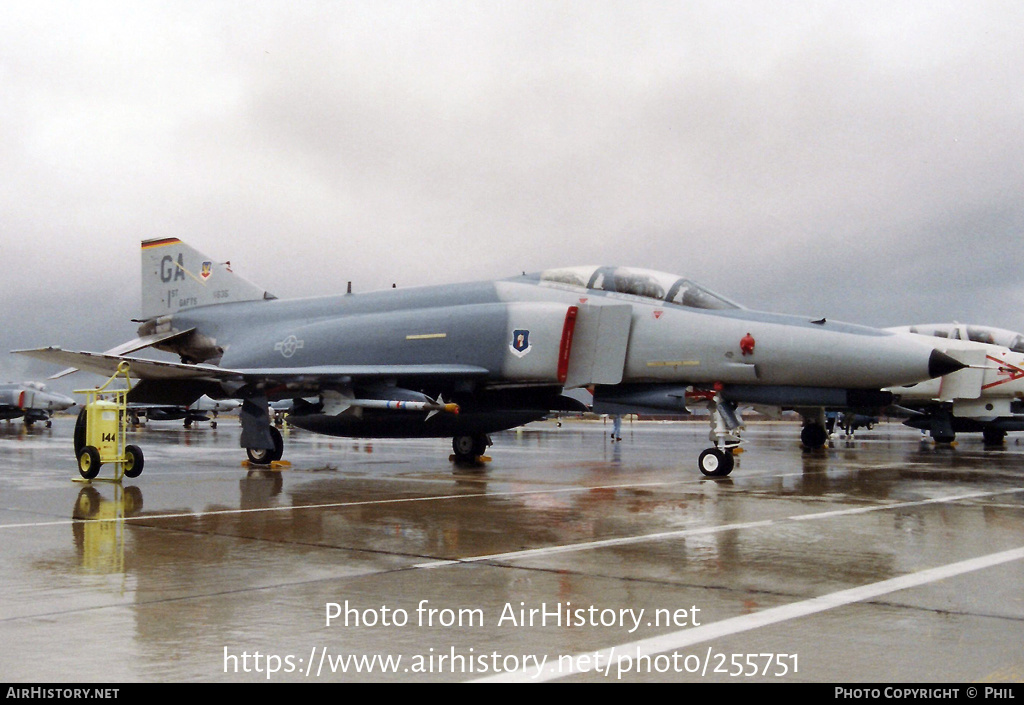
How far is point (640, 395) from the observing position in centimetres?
1177

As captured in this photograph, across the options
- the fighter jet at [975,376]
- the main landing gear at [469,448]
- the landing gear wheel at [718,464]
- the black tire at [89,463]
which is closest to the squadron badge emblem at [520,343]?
the main landing gear at [469,448]

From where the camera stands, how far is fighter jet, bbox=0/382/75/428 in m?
34.6

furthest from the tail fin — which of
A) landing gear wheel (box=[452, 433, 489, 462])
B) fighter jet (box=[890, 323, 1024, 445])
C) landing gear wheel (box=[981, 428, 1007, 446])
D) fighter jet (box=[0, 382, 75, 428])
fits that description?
fighter jet (box=[0, 382, 75, 428])

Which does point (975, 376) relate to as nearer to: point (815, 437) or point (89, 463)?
point (815, 437)

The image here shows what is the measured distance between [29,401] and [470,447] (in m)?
28.0

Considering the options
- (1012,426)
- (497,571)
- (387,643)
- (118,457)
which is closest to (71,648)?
(387,643)

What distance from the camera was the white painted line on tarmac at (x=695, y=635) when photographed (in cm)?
300

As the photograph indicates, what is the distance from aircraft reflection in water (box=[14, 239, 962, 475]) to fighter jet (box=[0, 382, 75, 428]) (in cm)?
2280

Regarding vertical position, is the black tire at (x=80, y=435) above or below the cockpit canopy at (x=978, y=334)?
below

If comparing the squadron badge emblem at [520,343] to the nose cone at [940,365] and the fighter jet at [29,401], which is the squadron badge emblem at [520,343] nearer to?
the nose cone at [940,365]

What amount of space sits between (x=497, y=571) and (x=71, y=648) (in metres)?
2.23

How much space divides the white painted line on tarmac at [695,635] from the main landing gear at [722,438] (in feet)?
20.7
